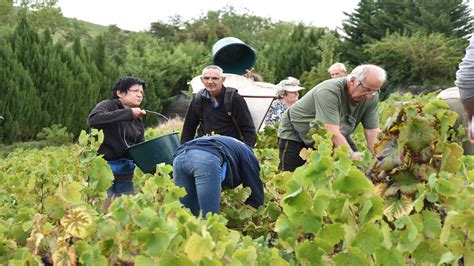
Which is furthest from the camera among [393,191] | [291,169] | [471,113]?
[291,169]

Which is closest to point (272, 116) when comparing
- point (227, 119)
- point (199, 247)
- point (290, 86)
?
point (290, 86)

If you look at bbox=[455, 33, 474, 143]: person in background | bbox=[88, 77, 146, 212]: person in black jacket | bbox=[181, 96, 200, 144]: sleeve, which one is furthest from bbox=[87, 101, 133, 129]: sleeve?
bbox=[455, 33, 474, 143]: person in background

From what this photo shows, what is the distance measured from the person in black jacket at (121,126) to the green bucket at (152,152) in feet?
0.98

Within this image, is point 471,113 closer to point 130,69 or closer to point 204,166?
point 204,166

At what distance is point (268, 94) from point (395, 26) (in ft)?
96.6

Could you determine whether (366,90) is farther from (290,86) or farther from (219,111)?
(290,86)

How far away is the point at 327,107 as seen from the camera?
4.59 m

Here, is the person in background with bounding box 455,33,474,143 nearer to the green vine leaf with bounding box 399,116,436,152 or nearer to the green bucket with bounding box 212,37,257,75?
the green vine leaf with bounding box 399,116,436,152

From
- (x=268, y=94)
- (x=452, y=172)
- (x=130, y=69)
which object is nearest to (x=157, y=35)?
(x=130, y=69)

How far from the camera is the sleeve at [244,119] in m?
5.43

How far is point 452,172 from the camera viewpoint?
2.73 metres

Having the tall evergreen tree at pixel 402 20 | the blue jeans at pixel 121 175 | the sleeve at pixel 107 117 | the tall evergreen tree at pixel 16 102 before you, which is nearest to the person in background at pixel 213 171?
the sleeve at pixel 107 117

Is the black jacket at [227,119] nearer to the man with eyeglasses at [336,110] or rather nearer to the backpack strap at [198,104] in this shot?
the backpack strap at [198,104]

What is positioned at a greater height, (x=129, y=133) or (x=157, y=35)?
(x=129, y=133)
